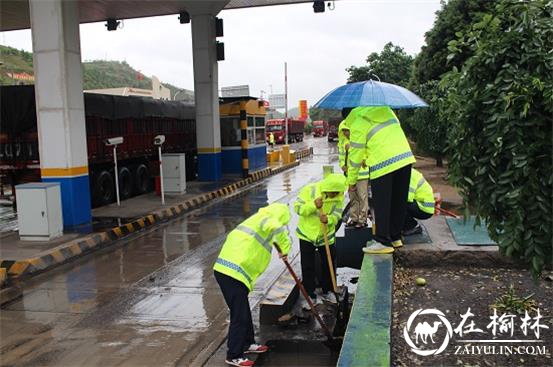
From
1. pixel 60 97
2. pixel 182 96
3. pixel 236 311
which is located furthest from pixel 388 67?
pixel 182 96

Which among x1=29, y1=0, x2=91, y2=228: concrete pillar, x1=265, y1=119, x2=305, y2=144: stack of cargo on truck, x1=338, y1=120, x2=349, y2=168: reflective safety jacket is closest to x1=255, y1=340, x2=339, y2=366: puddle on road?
x1=338, y1=120, x2=349, y2=168: reflective safety jacket

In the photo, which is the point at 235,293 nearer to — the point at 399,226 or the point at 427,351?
the point at 427,351

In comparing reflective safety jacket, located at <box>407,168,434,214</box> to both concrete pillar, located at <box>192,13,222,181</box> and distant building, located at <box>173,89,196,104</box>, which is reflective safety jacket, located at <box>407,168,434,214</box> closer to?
concrete pillar, located at <box>192,13,222,181</box>

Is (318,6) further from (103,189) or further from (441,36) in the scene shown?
(103,189)

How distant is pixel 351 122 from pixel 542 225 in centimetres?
313

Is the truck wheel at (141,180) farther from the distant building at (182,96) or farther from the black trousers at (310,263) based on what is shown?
the distant building at (182,96)

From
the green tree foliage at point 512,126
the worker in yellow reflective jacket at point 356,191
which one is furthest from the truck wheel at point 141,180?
the green tree foliage at point 512,126

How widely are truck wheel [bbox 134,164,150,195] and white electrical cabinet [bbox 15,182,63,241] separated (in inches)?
212

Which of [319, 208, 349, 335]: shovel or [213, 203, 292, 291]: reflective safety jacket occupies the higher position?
[213, 203, 292, 291]: reflective safety jacket

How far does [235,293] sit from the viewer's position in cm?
436

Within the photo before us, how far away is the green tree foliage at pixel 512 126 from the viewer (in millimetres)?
2902

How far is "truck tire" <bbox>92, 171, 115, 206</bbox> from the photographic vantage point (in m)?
12.4

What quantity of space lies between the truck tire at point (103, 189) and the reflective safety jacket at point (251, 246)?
346 inches

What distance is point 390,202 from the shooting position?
5363mm
